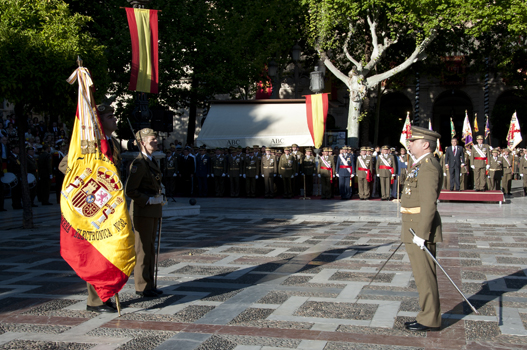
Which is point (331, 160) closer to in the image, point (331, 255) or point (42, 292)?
point (331, 255)

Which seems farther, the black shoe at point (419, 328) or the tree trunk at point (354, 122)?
the tree trunk at point (354, 122)

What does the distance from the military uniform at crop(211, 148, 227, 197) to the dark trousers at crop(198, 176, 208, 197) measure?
388 mm

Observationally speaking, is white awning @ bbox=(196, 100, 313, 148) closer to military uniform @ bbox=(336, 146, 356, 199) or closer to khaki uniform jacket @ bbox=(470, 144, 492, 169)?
military uniform @ bbox=(336, 146, 356, 199)

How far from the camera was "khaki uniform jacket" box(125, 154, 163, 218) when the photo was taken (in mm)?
6098

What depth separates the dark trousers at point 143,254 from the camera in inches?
244

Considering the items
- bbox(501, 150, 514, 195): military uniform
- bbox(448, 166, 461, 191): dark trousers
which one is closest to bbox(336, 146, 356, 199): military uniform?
bbox(448, 166, 461, 191): dark trousers

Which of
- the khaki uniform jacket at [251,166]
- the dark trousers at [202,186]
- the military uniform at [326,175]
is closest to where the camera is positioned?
the military uniform at [326,175]

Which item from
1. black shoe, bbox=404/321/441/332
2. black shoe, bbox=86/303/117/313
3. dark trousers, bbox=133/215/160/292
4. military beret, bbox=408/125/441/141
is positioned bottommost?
black shoe, bbox=404/321/441/332

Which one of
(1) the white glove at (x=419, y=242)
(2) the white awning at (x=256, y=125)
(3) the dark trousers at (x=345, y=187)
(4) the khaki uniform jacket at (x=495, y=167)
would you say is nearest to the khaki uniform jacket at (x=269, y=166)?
(3) the dark trousers at (x=345, y=187)

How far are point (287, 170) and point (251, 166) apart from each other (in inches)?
58.8

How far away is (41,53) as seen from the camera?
10.3 meters

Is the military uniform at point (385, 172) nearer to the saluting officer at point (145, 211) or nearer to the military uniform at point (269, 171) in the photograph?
the military uniform at point (269, 171)

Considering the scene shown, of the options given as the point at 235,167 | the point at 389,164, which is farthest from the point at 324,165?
the point at 235,167

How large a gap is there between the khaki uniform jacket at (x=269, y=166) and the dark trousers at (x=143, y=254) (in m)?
14.3
